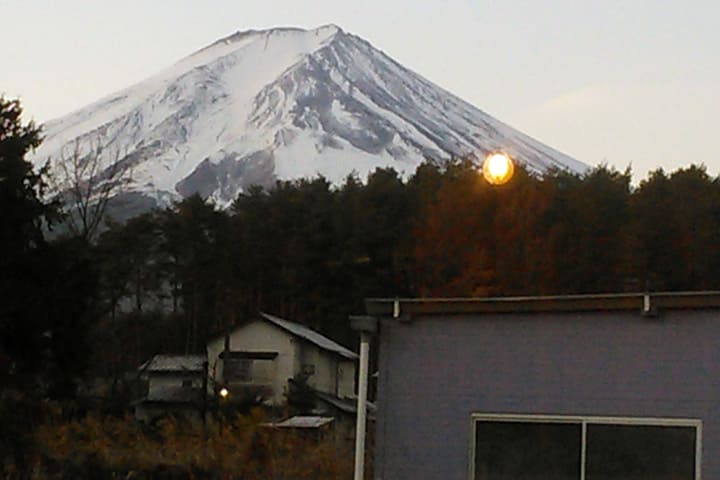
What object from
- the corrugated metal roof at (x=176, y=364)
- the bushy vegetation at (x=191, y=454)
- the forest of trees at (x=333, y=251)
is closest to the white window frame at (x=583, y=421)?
the bushy vegetation at (x=191, y=454)

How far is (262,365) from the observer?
41375 mm

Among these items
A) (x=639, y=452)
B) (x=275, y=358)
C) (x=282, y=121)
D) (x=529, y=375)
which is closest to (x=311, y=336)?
(x=275, y=358)

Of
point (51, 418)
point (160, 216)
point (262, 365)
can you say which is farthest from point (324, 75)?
point (51, 418)

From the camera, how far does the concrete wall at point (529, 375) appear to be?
1109 centimetres

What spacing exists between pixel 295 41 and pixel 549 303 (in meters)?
120

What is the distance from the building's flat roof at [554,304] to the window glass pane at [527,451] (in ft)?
3.22

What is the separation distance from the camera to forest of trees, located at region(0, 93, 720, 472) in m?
28.9

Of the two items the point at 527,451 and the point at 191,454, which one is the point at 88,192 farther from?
the point at 527,451

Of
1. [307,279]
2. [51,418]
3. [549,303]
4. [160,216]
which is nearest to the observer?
[549,303]

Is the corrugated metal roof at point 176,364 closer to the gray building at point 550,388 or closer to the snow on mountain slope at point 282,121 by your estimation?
the gray building at point 550,388

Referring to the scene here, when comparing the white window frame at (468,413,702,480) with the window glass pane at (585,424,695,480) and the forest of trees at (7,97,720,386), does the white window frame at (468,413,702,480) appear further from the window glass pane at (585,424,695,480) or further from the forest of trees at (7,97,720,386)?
the forest of trees at (7,97,720,386)

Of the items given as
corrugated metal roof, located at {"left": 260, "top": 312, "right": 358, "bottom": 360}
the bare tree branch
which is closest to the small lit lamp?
the bare tree branch

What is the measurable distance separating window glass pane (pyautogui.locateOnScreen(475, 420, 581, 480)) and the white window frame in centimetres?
3

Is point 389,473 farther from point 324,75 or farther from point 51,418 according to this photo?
point 324,75
